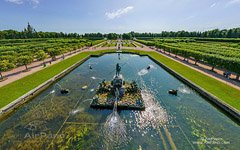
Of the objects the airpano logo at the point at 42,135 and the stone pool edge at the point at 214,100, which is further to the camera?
the stone pool edge at the point at 214,100

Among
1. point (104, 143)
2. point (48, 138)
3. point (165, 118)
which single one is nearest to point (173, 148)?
point (165, 118)

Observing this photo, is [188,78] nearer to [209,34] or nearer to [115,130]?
[115,130]

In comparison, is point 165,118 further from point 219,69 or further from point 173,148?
point 219,69

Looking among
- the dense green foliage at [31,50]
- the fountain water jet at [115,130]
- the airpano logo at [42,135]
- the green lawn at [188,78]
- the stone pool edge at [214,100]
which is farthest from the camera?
the dense green foliage at [31,50]

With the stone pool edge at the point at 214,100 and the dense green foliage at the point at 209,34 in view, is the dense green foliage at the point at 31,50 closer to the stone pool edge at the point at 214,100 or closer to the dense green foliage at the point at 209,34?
the stone pool edge at the point at 214,100

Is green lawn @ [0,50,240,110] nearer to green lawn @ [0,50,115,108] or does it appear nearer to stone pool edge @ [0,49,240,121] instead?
green lawn @ [0,50,115,108]

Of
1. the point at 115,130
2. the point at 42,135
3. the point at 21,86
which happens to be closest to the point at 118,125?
the point at 115,130

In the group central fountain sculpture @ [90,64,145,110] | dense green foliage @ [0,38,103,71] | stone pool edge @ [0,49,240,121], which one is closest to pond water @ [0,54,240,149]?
stone pool edge @ [0,49,240,121]

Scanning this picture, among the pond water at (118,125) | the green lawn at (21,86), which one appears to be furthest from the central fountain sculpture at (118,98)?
the green lawn at (21,86)
